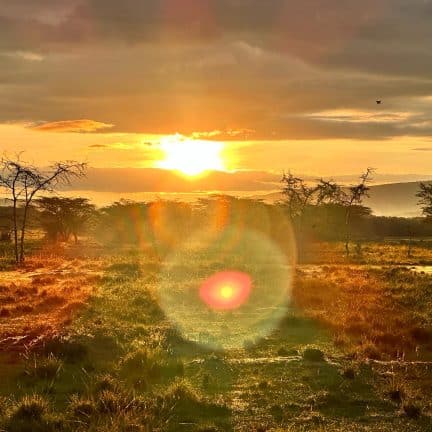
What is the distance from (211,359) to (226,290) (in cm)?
1512

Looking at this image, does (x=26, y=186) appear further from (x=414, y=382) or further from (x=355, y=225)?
(x=355, y=225)

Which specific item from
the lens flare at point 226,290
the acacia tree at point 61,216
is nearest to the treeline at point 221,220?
the acacia tree at point 61,216

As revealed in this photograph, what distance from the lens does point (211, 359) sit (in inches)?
638

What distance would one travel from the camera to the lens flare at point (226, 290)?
87.3 feet

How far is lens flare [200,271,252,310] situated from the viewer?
87.3 ft

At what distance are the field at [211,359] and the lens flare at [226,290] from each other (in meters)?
0.66

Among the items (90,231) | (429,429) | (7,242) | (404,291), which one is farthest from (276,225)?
(429,429)

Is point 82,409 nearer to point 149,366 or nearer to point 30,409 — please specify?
point 30,409

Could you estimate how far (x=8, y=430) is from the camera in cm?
1060

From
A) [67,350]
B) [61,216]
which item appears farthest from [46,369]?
[61,216]

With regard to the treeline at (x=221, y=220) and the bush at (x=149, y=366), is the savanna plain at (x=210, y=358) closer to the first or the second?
the bush at (x=149, y=366)

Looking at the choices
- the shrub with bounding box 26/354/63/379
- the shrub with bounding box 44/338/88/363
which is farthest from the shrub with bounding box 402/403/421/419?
the shrub with bounding box 44/338/88/363

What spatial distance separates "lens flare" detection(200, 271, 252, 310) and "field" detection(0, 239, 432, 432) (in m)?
0.66

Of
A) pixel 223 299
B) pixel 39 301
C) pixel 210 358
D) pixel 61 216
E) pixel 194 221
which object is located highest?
pixel 61 216
